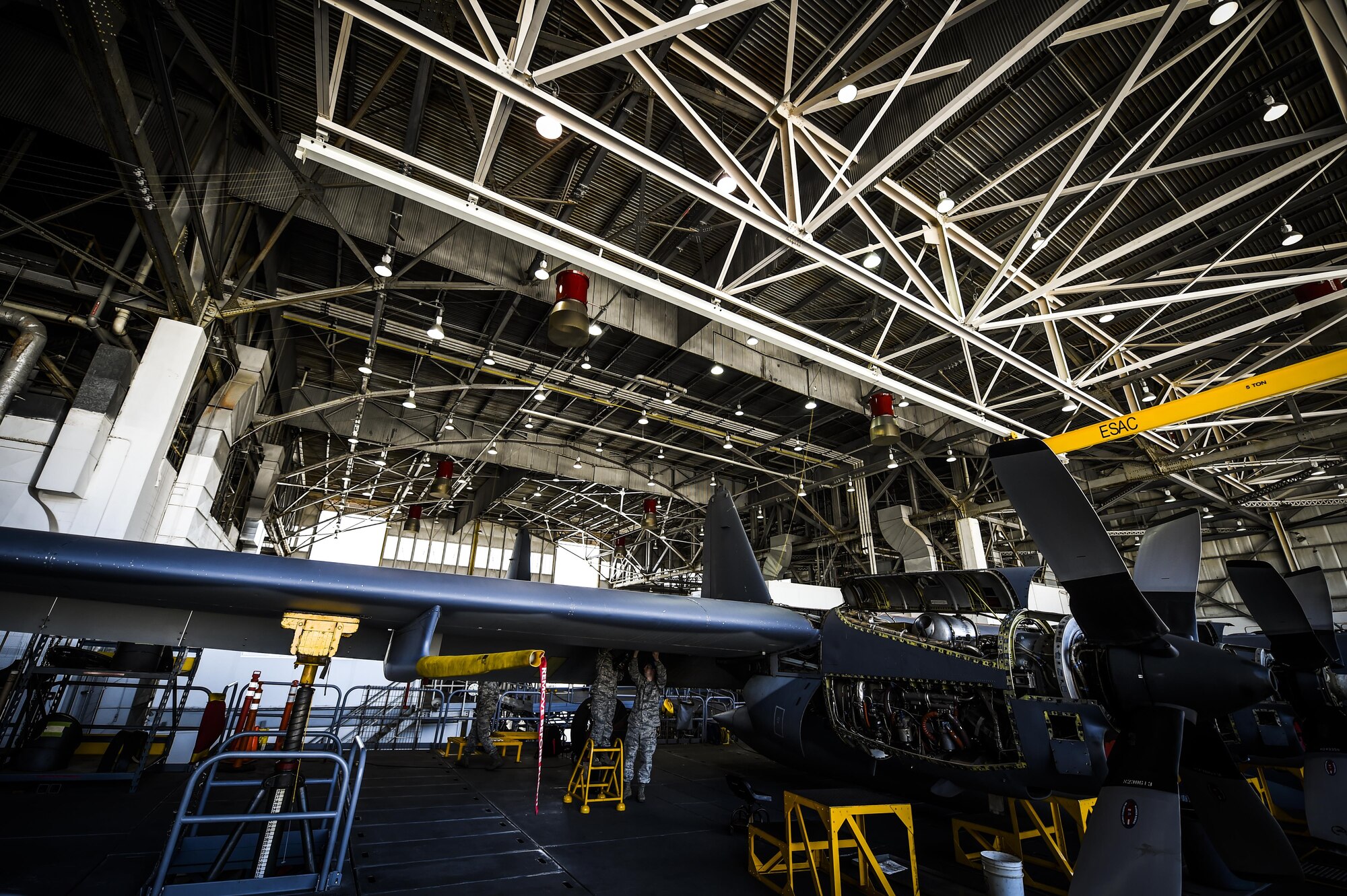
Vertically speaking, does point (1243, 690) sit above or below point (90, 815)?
above

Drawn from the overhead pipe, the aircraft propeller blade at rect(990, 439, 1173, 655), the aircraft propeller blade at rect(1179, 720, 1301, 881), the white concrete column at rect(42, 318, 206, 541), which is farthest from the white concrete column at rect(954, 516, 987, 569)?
the overhead pipe

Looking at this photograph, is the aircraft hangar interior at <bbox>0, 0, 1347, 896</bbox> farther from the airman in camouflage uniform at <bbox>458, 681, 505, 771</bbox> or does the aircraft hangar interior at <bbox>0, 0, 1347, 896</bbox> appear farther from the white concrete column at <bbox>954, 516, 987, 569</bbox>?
the white concrete column at <bbox>954, 516, 987, 569</bbox>

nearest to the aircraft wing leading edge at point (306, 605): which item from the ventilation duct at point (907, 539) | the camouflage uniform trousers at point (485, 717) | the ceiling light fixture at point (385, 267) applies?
the camouflage uniform trousers at point (485, 717)

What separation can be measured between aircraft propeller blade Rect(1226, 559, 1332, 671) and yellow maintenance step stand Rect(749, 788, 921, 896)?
4346 mm

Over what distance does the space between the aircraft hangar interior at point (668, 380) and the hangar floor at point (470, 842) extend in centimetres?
8

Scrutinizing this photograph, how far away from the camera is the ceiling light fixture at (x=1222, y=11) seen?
5246mm

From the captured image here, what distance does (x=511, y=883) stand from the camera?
4562 millimetres

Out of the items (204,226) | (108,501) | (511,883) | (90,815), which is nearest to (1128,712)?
(511,883)

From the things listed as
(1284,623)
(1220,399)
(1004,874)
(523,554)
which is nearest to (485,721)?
(523,554)

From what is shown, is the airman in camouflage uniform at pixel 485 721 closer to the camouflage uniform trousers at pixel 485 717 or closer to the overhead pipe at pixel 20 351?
the camouflage uniform trousers at pixel 485 717

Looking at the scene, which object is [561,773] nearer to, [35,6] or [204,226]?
[204,226]

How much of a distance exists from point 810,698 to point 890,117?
7268 mm

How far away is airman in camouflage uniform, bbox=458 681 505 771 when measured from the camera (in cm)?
1042

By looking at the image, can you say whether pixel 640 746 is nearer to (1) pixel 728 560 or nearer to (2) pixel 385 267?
(1) pixel 728 560
